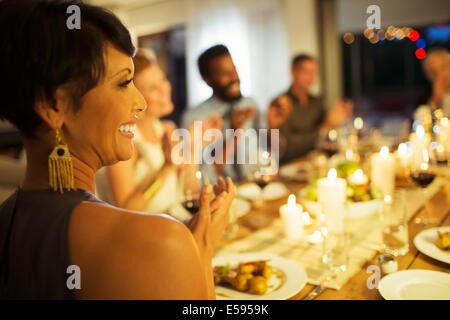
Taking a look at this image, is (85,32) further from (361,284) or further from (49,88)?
(361,284)

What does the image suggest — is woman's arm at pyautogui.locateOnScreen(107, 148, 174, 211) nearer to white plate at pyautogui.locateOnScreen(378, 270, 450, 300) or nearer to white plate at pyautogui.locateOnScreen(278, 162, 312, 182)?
white plate at pyautogui.locateOnScreen(278, 162, 312, 182)

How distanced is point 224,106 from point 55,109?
1792mm

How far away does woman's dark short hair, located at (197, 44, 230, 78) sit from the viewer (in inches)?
82.7

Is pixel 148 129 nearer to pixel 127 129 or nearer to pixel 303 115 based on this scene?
pixel 127 129

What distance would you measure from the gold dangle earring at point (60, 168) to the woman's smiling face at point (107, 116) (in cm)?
3

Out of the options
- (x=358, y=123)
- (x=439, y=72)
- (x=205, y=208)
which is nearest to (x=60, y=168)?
(x=205, y=208)

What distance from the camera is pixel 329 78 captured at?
517 cm

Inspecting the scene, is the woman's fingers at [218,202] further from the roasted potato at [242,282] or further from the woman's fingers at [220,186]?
the roasted potato at [242,282]

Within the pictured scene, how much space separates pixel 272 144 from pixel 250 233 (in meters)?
0.90

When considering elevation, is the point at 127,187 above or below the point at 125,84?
below

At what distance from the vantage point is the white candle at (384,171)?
1.65 m

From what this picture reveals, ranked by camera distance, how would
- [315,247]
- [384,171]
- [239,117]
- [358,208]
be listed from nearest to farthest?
[315,247] → [358,208] → [384,171] → [239,117]

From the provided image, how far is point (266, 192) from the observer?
182 cm

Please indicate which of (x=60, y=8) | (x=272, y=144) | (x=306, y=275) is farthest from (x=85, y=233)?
(x=272, y=144)
